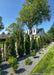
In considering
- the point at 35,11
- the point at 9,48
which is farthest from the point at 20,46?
the point at 35,11

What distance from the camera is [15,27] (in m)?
21.5

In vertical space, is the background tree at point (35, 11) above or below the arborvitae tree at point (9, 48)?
above

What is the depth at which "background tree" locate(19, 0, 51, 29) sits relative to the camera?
12.8m

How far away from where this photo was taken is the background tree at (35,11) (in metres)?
12.8

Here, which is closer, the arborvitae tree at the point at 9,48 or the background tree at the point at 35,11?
the arborvitae tree at the point at 9,48

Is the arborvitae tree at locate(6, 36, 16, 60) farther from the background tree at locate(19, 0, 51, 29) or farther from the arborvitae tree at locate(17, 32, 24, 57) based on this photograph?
the background tree at locate(19, 0, 51, 29)

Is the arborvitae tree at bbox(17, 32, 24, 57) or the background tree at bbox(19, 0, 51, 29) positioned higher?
the background tree at bbox(19, 0, 51, 29)

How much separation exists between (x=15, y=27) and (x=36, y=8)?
39.9ft

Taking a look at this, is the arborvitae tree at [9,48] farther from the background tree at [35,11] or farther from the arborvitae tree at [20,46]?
the background tree at [35,11]

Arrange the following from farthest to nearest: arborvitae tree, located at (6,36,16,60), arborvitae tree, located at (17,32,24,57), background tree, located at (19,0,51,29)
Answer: background tree, located at (19,0,51,29), arborvitae tree, located at (17,32,24,57), arborvitae tree, located at (6,36,16,60)

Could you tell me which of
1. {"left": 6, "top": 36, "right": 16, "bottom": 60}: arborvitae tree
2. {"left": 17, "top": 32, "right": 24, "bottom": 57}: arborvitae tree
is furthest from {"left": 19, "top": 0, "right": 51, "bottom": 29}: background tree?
{"left": 6, "top": 36, "right": 16, "bottom": 60}: arborvitae tree

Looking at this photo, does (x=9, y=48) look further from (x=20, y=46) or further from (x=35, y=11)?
(x=35, y=11)

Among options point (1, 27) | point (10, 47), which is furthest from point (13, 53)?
point (1, 27)

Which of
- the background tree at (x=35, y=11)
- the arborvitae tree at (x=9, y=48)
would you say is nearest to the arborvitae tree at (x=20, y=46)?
the arborvitae tree at (x=9, y=48)
